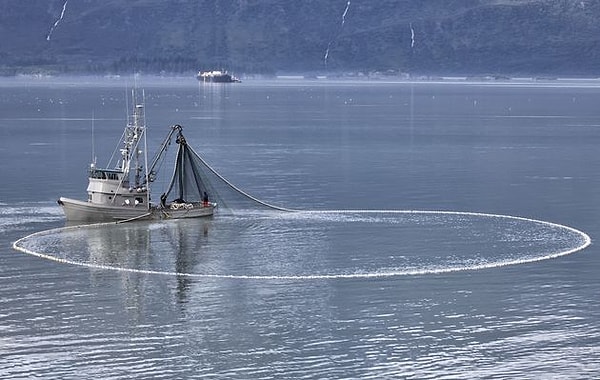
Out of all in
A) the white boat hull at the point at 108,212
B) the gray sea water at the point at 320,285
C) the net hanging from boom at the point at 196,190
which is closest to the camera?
the gray sea water at the point at 320,285

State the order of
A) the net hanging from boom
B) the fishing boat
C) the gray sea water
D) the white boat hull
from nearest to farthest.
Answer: the gray sea water < the white boat hull < the fishing boat < the net hanging from boom

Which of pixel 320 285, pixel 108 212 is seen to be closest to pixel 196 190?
pixel 108 212

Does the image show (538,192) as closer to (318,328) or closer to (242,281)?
(242,281)

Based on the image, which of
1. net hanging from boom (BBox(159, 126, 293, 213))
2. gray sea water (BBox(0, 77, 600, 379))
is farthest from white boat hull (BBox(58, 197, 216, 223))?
net hanging from boom (BBox(159, 126, 293, 213))

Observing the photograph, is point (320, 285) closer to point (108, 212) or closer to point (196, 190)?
point (108, 212)

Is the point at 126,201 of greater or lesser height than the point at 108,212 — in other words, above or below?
above

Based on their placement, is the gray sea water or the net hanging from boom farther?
the net hanging from boom

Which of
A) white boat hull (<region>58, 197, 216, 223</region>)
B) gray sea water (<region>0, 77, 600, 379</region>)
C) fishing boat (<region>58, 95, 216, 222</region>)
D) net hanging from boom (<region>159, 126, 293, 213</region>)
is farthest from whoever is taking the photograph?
net hanging from boom (<region>159, 126, 293, 213</region>)

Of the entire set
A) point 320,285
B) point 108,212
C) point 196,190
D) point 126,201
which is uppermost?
point 196,190

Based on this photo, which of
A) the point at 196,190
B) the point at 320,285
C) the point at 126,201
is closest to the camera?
the point at 320,285

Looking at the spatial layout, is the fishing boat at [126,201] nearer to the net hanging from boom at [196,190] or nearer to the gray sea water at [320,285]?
the net hanging from boom at [196,190]

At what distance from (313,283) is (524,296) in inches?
412

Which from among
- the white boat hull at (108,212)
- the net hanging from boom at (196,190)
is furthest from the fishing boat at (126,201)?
the net hanging from boom at (196,190)

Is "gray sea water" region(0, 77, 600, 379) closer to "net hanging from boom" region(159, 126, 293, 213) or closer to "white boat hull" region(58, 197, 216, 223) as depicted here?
"white boat hull" region(58, 197, 216, 223)
